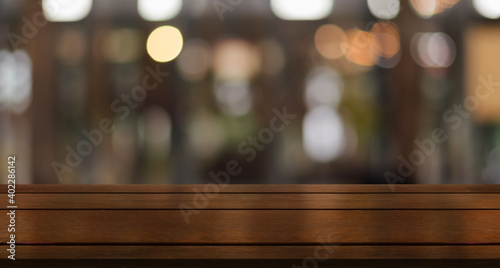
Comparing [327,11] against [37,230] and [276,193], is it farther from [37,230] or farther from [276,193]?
[37,230]

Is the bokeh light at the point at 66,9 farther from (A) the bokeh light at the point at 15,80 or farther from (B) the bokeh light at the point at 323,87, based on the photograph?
(B) the bokeh light at the point at 323,87

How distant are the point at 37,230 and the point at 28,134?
1263mm

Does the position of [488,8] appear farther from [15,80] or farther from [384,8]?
[15,80]

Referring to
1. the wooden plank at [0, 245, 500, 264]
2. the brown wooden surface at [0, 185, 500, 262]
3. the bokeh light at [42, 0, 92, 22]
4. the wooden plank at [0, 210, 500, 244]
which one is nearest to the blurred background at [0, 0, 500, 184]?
the bokeh light at [42, 0, 92, 22]

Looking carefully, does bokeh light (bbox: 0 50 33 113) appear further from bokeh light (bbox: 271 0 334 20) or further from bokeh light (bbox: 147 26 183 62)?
bokeh light (bbox: 271 0 334 20)

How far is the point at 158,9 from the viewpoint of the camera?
93.1 inches

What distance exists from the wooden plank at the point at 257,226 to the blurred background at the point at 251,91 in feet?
3.66

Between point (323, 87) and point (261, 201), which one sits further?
point (323, 87)

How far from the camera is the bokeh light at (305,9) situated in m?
2.34

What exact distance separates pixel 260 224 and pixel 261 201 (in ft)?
0.55

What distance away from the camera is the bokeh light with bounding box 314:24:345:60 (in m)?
2.35

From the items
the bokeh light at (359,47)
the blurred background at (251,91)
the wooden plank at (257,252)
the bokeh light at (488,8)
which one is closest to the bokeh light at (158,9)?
the blurred background at (251,91)

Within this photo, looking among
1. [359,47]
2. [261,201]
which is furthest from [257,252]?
[359,47]

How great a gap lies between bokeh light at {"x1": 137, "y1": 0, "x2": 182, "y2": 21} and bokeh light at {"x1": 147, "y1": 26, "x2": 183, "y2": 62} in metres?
0.06
